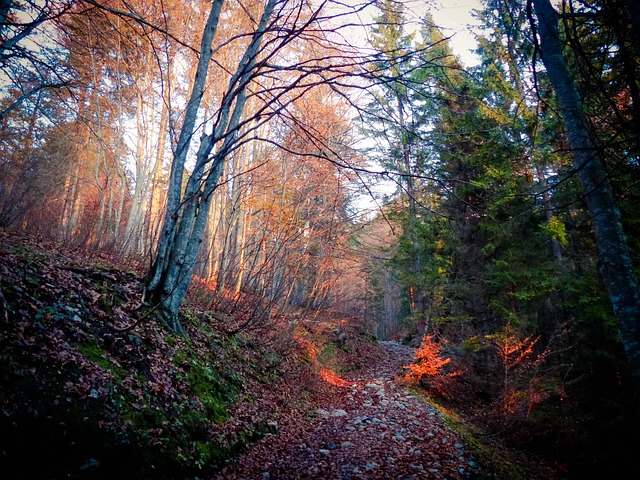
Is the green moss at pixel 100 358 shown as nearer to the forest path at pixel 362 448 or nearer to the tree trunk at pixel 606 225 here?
the forest path at pixel 362 448

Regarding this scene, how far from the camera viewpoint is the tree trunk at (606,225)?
3.74m

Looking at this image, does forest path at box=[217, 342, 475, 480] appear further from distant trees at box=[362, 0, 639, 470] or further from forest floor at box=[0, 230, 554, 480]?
distant trees at box=[362, 0, 639, 470]

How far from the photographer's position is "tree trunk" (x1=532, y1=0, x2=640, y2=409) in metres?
3.74

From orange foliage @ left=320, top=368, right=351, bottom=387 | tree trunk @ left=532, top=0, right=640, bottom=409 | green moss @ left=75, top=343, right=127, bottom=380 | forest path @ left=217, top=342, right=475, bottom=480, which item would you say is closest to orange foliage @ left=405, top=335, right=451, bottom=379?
forest path @ left=217, top=342, right=475, bottom=480

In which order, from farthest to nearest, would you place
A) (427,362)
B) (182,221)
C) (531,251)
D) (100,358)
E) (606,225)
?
(531,251) → (427,362) → (182,221) → (606,225) → (100,358)

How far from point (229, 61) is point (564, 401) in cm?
1391

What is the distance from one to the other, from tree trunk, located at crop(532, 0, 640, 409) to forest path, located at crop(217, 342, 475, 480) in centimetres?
253

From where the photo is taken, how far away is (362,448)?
4117 mm

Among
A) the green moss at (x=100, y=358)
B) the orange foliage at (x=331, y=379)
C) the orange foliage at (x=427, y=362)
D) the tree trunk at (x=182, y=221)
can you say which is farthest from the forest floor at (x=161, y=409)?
the orange foliage at (x=427, y=362)

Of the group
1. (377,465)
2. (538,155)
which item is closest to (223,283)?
(377,465)

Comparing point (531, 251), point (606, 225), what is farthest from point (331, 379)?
point (531, 251)

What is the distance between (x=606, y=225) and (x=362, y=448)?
15.0ft

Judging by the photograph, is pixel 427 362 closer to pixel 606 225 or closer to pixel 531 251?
pixel 606 225

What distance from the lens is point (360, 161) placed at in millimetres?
10992
